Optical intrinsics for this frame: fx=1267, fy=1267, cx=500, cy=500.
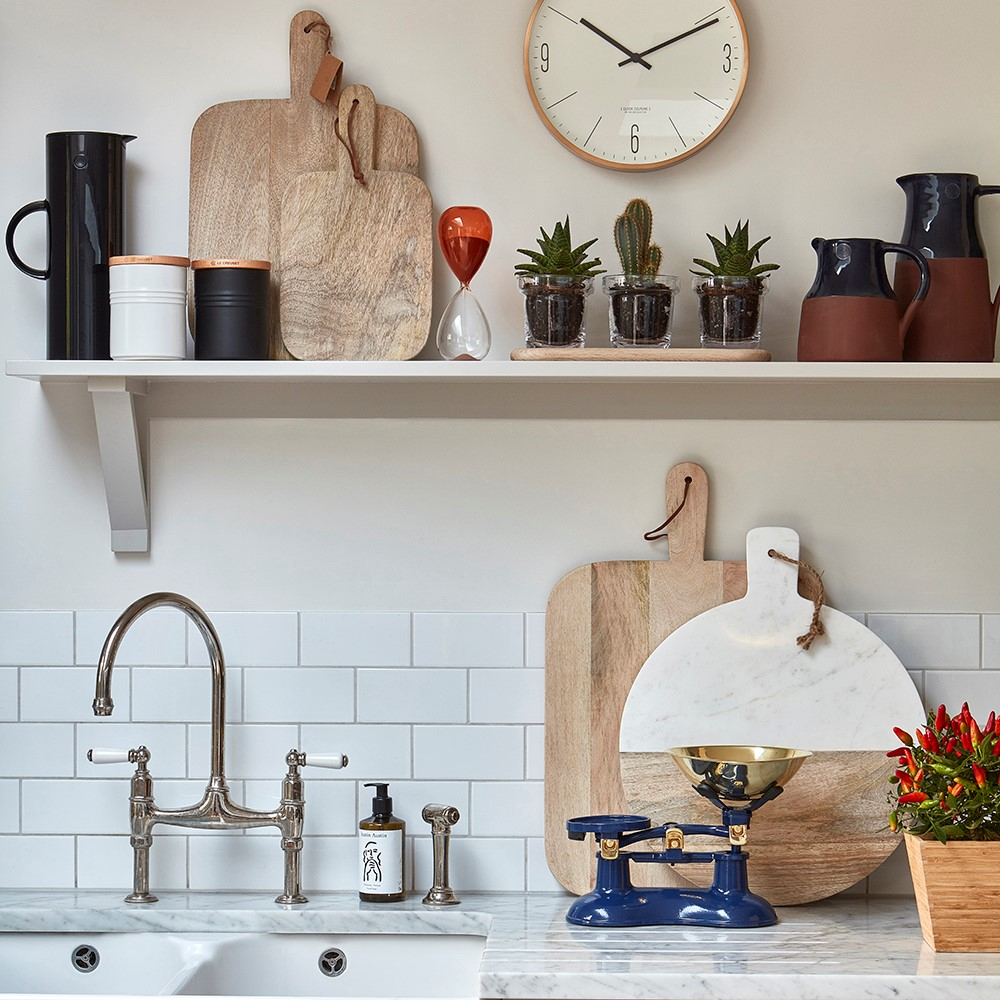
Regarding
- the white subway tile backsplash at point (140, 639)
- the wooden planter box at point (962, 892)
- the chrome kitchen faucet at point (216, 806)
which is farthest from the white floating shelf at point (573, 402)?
the wooden planter box at point (962, 892)

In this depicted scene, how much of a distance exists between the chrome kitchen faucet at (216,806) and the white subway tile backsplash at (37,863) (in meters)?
0.13

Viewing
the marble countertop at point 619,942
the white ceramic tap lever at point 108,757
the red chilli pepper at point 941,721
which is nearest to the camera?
the marble countertop at point 619,942

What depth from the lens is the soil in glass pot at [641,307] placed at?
1.80m

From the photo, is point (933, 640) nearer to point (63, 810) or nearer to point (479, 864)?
point (479, 864)

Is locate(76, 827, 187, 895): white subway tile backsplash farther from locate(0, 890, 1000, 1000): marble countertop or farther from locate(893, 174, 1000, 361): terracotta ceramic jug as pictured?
locate(893, 174, 1000, 361): terracotta ceramic jug

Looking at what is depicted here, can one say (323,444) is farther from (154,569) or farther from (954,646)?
(954,646)

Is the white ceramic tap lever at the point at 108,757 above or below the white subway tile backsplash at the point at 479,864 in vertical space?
above

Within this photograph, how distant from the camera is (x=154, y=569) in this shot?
196cm

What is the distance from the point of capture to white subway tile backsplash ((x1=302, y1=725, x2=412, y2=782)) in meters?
1.95

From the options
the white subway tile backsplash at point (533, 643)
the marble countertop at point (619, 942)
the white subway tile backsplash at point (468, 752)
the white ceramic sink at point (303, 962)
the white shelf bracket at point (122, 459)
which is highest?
the white shelf bracket at point (122, 459)

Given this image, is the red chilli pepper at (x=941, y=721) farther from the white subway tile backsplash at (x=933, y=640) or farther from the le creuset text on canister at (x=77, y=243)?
the le creuset text on canister at (x=77, y=243)

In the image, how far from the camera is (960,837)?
5.32 feet

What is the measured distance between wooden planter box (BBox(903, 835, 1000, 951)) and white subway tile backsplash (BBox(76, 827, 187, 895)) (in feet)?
3.57

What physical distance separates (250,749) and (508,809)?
407 mm
